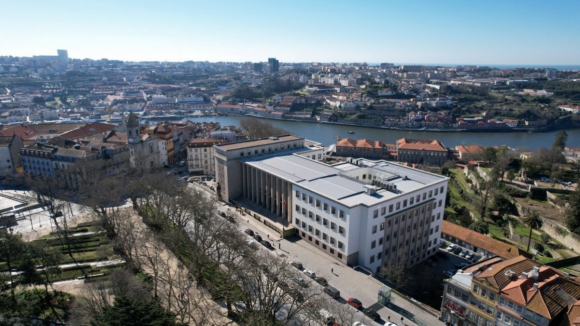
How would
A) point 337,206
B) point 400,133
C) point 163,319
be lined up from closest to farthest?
point 163,319 → point 337,206 → point 400,133

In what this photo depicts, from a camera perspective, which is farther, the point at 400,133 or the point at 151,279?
the point at 400,133

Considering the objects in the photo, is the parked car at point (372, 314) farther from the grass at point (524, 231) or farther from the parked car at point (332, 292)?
the grass at point (524, 231)

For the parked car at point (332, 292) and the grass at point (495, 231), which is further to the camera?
the grass at point (495, 231)

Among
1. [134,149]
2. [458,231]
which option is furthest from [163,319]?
[134,149]

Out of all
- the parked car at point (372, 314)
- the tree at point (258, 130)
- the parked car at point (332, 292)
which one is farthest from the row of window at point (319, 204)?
the tree at point (258, 130)

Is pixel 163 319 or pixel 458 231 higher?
pixel 163 319

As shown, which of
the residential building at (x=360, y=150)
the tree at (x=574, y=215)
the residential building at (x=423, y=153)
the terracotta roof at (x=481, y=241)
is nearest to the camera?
the terracotta roof at (x=481, y=241)

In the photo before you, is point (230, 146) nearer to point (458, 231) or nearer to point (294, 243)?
point (294, 243)
